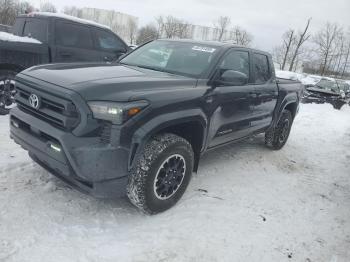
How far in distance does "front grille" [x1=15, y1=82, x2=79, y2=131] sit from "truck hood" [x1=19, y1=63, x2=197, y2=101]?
13 cm

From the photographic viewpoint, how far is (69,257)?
2.97 m

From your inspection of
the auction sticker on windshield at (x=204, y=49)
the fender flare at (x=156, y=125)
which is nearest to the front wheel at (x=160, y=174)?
the fender flare at (x=156, y=125)

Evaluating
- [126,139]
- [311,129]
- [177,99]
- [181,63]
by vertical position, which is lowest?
[311,129]

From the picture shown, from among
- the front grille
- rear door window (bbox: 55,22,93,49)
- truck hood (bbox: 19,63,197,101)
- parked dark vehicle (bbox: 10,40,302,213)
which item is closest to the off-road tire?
parked dark vehicle (bbox: 10,40,302,213)

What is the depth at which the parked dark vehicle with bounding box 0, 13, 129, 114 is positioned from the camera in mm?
6391

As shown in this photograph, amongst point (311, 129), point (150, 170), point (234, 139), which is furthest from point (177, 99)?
point (311, 129)

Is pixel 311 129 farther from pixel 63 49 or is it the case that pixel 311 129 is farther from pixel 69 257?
pixel 69 257

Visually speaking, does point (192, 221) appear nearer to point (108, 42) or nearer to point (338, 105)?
point (108, 42)

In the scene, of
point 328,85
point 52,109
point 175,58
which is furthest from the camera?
point 328,85

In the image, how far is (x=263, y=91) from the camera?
214 inches

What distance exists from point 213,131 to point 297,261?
1.69 metres

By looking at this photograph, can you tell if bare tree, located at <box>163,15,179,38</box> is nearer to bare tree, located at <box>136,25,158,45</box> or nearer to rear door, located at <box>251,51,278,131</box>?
bare tree, located at <box>136,25,158,45</box>

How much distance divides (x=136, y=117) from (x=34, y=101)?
102 cm

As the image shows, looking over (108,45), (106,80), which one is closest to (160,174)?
(106,80)
